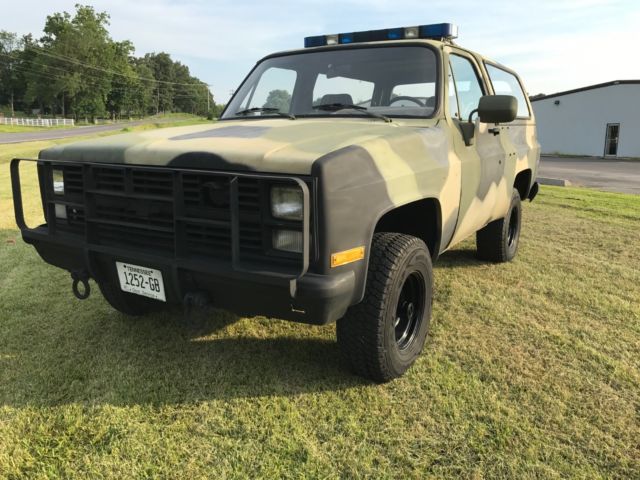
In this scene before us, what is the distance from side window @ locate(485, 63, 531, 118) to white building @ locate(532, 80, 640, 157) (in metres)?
27.1

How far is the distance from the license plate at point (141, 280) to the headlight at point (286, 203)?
73 centimetres

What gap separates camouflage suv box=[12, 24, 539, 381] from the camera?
2.28m

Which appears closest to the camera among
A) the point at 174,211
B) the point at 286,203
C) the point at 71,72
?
the point at 286,203

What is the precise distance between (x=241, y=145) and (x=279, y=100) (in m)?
1.49

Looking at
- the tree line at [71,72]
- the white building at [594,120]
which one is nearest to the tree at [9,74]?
the tree line at [71,72]

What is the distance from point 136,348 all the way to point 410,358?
179 cm

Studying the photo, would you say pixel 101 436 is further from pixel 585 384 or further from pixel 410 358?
pixel 585 384

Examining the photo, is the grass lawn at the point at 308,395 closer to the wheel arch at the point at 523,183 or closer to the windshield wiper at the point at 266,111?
the windshield wiper at the point at 266,111

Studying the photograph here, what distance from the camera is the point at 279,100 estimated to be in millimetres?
3873

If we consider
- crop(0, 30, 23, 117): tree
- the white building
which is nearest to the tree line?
crop(0, 30, 23, 117): tree

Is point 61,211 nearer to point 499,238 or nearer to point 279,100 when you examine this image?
point 279,100

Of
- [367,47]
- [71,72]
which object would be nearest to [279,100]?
[367,47]

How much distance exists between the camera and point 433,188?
3.02m

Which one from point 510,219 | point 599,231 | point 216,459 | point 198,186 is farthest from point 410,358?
point 599,231
